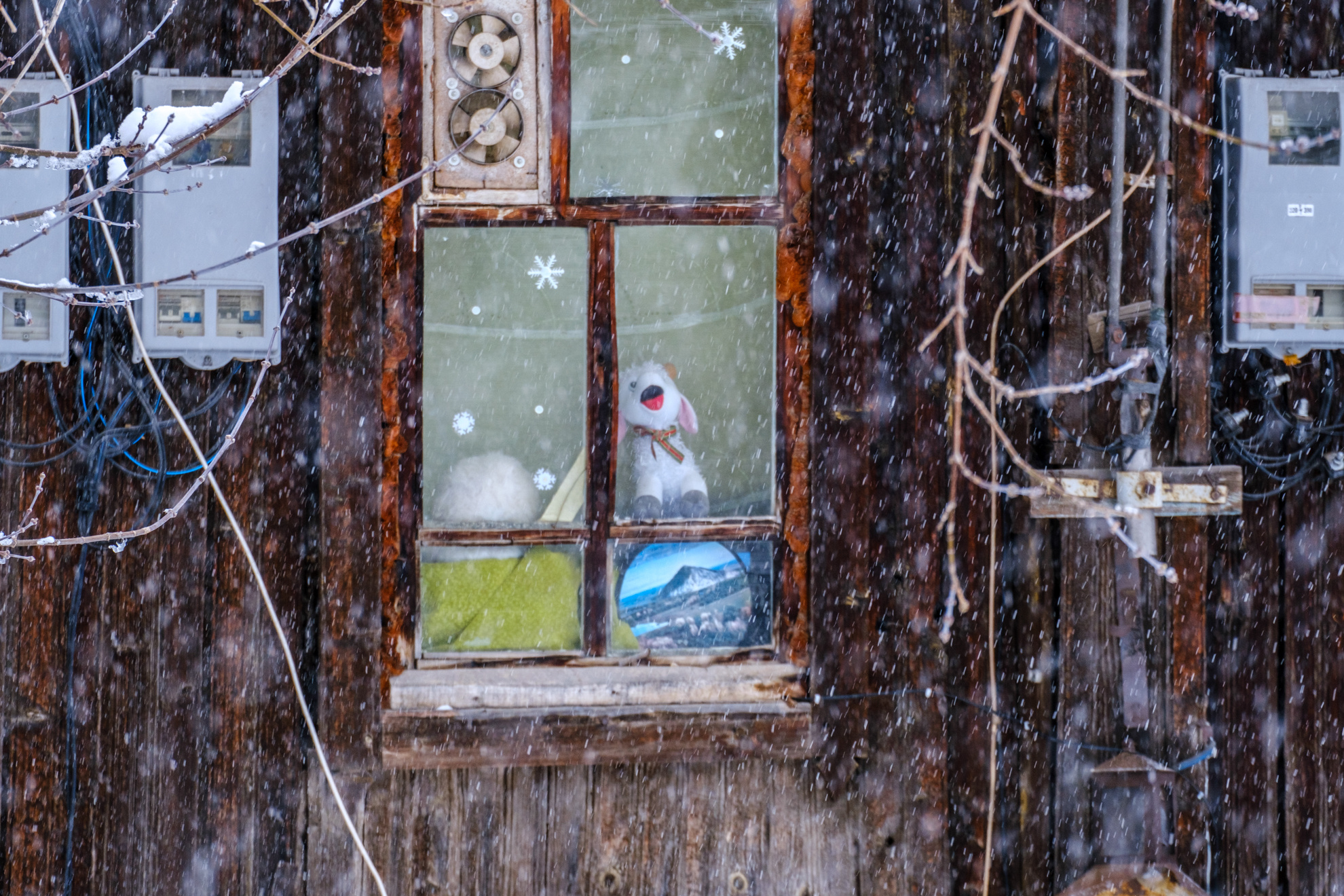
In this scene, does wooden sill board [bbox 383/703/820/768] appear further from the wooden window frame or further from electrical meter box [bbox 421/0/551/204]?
electrical meter box [bbox 421/0/551/204]

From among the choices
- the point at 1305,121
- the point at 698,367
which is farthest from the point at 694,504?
the point at 1305,121

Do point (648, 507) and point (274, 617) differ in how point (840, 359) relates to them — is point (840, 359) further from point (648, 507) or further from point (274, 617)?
point (274, 617)

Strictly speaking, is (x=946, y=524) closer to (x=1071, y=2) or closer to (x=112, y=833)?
(x=1071, y=2)

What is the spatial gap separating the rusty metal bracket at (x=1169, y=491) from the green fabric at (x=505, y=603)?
4.56 ft

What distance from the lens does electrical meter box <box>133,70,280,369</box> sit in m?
2.59

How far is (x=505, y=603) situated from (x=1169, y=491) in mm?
1934

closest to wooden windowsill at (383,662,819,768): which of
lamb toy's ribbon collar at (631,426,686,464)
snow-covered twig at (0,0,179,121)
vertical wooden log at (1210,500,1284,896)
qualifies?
lamb toy's ribbon collar at (631,426,686,464)

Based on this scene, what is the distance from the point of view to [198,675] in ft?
8.95

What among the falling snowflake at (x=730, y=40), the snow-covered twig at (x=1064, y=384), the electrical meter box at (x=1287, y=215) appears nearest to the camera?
the snow-covered twig at (x=1064, y=384)

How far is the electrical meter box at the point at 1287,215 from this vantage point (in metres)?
2.64

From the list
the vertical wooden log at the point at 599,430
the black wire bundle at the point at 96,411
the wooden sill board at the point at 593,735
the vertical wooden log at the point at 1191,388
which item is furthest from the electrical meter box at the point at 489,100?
the vertical wooden log at the point at 1191,388

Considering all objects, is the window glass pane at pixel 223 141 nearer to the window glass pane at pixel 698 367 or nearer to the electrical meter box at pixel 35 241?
the electrical meter box at pixel 35 241

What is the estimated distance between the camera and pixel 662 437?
2.71 m

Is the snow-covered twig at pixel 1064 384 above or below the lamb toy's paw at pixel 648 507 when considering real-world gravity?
above
